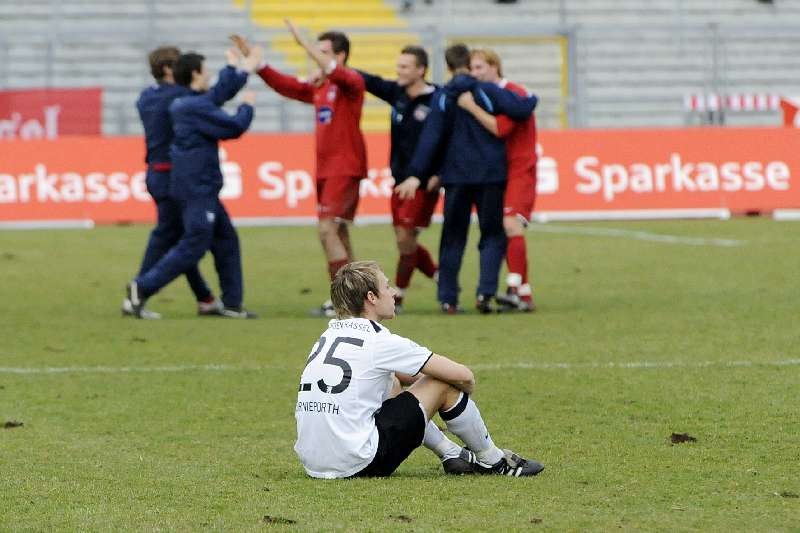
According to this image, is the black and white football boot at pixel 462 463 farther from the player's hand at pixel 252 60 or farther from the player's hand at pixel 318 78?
the player's hand at pixel 318 78

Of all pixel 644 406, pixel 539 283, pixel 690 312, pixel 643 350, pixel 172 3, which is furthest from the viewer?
pixel 172 3

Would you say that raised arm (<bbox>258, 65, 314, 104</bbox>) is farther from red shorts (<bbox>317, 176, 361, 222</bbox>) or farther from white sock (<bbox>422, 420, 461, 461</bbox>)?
white sock (<bbox>422, 420, 461, 461</bbox>)

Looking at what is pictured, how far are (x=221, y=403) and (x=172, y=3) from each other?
2182 centimetres

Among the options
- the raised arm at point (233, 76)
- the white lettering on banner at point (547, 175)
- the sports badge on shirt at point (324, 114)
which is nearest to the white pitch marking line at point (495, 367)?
the raised arm at point (233, 76)

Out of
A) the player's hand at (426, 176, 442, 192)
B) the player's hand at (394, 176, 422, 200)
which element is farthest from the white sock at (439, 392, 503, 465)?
the player's hand at (426, 176, 442, 192)

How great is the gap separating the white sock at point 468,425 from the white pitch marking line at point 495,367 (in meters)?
3.15

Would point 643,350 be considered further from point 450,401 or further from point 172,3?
point 172,3

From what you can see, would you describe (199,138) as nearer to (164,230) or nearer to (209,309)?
(164,230)

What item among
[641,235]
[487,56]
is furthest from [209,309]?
[641,235]

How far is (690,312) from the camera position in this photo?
12125 millimetres

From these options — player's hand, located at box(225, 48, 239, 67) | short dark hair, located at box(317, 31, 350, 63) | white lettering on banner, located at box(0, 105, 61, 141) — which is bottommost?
white lettering on banner, located at box(0, 105, 61, 141)

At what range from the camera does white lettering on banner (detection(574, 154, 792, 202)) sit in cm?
2123

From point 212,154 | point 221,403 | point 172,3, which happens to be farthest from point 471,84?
point 172,3

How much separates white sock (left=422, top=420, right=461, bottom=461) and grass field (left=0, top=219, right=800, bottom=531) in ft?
0.41
